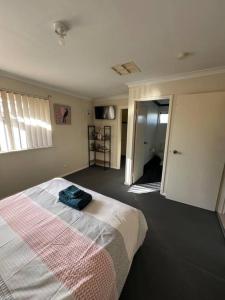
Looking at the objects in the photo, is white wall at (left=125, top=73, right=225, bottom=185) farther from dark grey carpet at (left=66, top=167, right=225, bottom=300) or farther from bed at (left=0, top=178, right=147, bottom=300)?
bed at (left=0, top=178, right=147, bottom=300)

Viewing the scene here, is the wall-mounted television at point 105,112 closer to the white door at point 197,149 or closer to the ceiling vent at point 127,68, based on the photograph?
the ceiling vent at point 127,68

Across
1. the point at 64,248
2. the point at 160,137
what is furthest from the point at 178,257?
the point at 160,137

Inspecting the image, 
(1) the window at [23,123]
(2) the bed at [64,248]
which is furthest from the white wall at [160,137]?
(2) the bed at [64,248]

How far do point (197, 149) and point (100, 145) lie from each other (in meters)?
3.04

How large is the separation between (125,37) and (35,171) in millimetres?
2974

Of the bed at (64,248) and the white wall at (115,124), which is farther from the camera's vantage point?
the white wall at (115,124)

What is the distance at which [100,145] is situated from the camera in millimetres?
4656

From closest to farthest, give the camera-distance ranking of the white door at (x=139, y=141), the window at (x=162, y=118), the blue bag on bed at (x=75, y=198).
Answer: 1. the blue bag on bed at (x=75, y=198)
2. the white door at (x=139, y=141)
3. the window at (x=162, y=118)

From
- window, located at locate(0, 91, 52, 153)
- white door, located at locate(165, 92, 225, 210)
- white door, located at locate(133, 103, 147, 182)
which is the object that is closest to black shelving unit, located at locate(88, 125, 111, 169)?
white door, located at locate(133, 103, 147, 182)

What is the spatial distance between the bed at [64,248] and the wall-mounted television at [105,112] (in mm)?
3091

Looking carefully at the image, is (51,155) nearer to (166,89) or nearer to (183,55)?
(166,89)

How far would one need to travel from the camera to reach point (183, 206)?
2459 millimetres

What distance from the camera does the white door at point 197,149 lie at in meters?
2.12

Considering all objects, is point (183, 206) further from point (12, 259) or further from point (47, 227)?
point (12, 259)
